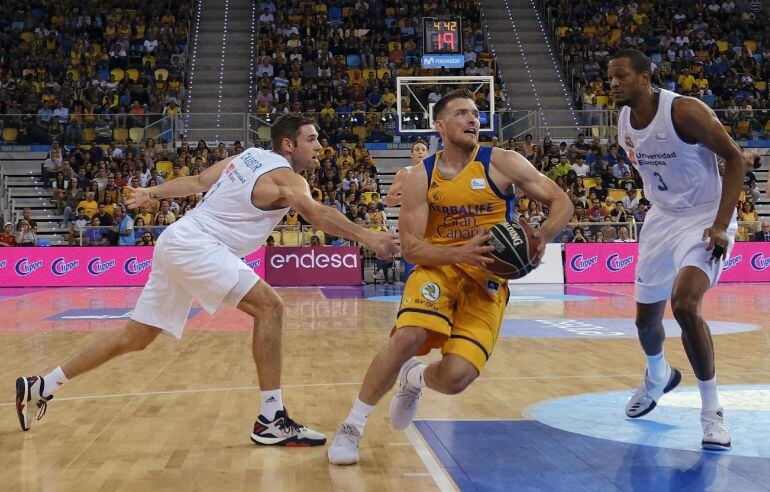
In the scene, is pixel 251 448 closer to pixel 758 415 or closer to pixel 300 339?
pixel 758 415

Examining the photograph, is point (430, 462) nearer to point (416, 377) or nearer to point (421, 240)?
point (416, 377)

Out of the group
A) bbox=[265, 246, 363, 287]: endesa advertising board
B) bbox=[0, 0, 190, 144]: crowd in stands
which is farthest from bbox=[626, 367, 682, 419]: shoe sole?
bbox=[0, 0, 190, 144]: crowd in stands

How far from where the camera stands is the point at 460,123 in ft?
15.5

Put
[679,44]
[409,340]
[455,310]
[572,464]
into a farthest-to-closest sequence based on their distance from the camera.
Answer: [679,44] → [455,310] → [409,340] → [572,464]

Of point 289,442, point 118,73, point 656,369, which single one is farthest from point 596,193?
point 289,442

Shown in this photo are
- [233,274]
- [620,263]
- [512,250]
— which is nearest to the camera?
[512,250]

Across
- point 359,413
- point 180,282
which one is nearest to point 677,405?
point 359,413

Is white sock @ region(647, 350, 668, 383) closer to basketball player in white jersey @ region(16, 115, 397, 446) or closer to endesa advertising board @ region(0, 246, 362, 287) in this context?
basketball player in white jersey @ region(16, 115, 397, 446)

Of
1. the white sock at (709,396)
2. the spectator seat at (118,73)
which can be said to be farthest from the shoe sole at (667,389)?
the spectator seat at (118,73)

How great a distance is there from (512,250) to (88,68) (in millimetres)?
23635

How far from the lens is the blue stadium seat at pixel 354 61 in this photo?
27087 mm

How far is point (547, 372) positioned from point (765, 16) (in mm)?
27802

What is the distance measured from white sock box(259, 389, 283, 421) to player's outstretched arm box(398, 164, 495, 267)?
Answer: 1169mm

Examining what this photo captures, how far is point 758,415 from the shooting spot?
5.38m
